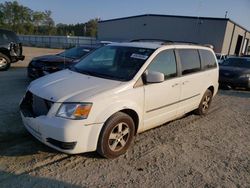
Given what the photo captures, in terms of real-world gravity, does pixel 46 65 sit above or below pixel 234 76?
above

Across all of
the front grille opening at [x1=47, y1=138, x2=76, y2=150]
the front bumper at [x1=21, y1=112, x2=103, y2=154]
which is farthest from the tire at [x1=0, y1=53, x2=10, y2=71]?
the front grille opening at [x1=47, y1=138, x2=76, y2=150]

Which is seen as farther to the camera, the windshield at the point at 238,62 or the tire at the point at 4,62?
the windshield at the point at 238,62

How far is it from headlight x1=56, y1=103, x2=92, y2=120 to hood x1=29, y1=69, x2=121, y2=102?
0.07 m

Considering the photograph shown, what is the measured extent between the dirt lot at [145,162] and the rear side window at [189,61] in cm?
123

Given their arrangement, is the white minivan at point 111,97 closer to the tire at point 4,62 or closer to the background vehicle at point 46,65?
the background vehicle at point 46,65

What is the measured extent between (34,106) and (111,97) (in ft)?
3.83

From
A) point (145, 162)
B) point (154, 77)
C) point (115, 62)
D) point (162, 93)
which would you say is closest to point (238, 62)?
Result: point (162, 93)

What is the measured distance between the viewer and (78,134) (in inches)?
126

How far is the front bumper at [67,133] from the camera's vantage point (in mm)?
3160

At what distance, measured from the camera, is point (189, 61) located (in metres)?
5.12

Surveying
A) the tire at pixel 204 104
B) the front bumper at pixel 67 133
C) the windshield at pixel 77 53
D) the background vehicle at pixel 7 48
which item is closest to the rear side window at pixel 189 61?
the tire at pixel 204 104

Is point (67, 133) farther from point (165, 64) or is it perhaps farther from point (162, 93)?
point (165, 64)

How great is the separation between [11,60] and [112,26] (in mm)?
30733

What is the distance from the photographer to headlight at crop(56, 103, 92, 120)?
3217 mm
